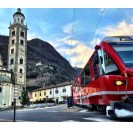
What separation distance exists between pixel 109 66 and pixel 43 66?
93007 mm

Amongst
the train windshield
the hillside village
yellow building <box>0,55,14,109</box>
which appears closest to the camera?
the train windshield

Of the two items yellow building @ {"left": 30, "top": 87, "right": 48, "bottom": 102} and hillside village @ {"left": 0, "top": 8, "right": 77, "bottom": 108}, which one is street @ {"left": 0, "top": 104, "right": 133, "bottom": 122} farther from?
yellow building @ {"left": 30, "top": 87, "right": 48, "bottom": 102}

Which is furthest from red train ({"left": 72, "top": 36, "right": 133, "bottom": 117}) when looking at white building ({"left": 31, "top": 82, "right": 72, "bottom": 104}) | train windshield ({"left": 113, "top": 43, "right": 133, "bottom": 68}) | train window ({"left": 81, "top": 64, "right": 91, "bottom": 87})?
white building ({"left": 31, "top": 82, "right": 72, "bottom": 104})

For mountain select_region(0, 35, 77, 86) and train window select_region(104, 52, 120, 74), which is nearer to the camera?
train window select_region(104, 52, 120, 74)

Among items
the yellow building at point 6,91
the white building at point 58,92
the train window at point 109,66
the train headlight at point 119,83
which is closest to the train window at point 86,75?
the train window at point 109,66

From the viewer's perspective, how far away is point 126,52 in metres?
8.37

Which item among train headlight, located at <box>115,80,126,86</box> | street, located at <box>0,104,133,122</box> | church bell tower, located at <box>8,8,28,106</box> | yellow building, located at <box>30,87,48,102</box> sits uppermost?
church bell tower, located at <box>8,8,28,106</box>

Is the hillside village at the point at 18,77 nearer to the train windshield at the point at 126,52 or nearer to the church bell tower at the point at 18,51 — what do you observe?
the church bell tower at the point at 18,51

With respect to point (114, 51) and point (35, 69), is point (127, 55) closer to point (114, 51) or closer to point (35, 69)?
point (114, 51)

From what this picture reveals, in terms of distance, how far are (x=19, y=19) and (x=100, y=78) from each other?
182ft

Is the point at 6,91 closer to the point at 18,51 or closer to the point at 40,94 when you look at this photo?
the point at 18,51

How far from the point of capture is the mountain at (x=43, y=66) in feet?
290

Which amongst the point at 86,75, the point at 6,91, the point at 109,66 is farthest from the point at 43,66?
the point at 109,66

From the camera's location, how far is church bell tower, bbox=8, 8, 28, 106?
56.0 meters
